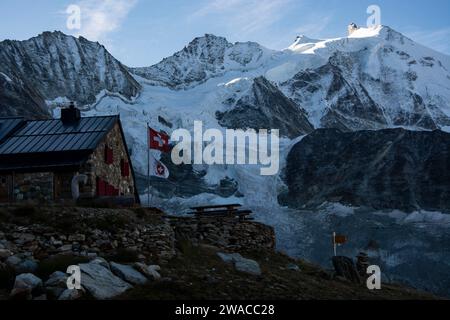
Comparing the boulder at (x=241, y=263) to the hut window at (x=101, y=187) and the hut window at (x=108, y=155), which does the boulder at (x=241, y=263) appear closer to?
the hut window at (x=101, y=187)

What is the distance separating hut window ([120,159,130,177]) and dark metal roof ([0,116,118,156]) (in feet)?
10.2

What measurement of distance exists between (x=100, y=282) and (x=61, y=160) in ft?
46.6

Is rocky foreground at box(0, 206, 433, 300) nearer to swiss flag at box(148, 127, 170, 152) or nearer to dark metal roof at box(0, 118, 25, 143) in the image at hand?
swiss flag at box(148, 127, 170, 152)

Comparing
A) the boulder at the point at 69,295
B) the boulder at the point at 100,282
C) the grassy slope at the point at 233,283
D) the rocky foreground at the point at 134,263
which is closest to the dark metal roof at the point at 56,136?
the rocky foreground at the point at 134,263

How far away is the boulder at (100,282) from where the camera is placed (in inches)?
720

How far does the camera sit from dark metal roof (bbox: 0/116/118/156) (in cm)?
3291

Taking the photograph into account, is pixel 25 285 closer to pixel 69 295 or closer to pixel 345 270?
pixel 69 295

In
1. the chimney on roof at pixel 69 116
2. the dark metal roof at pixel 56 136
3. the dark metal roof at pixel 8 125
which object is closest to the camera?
the dark metal roof at pixel 56 136

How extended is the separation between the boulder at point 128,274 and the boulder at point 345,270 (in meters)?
11.8

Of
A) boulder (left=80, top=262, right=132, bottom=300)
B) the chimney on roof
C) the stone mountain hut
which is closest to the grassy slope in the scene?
boulder (left=80, top=262, right=132, bottom=300)

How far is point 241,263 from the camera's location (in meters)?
25.5

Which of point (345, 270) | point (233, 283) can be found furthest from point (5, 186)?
point (345, 270)
